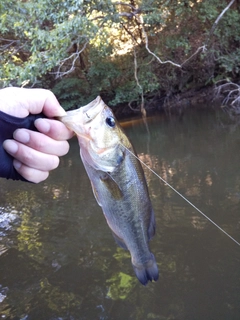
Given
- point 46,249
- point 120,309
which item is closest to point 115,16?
point 46,249

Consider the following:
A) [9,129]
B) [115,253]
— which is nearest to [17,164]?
[9,129]

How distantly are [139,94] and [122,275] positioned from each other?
1439cm

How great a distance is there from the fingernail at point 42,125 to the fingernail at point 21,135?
2.3 inches

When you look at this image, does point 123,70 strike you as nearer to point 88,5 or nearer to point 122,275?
point 88,5

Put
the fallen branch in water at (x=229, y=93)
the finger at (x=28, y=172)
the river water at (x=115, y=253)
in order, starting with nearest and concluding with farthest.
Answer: the finger at (x=28, y=172), the river water at (x=115, y=253), the fallen branch in water at (x=229, y=93)

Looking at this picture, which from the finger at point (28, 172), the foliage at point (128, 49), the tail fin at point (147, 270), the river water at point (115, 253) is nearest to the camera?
the finger at point (28, 172)

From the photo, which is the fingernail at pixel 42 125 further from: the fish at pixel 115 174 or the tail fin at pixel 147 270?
the tail fin at pixel 147 270

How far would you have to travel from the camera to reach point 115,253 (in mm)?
5191

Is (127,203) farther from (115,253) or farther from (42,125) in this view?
(115,253)

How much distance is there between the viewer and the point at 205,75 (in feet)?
61.9

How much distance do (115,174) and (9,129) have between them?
66 centimetres

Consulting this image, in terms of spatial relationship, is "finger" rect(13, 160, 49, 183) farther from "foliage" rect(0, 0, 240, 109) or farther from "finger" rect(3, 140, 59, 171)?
"foliage" rect(0, 0, 240, 109)

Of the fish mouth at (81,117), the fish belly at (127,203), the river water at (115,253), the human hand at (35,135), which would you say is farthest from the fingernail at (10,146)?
the river water at (115,253)

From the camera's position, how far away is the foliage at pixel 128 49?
13805mm
